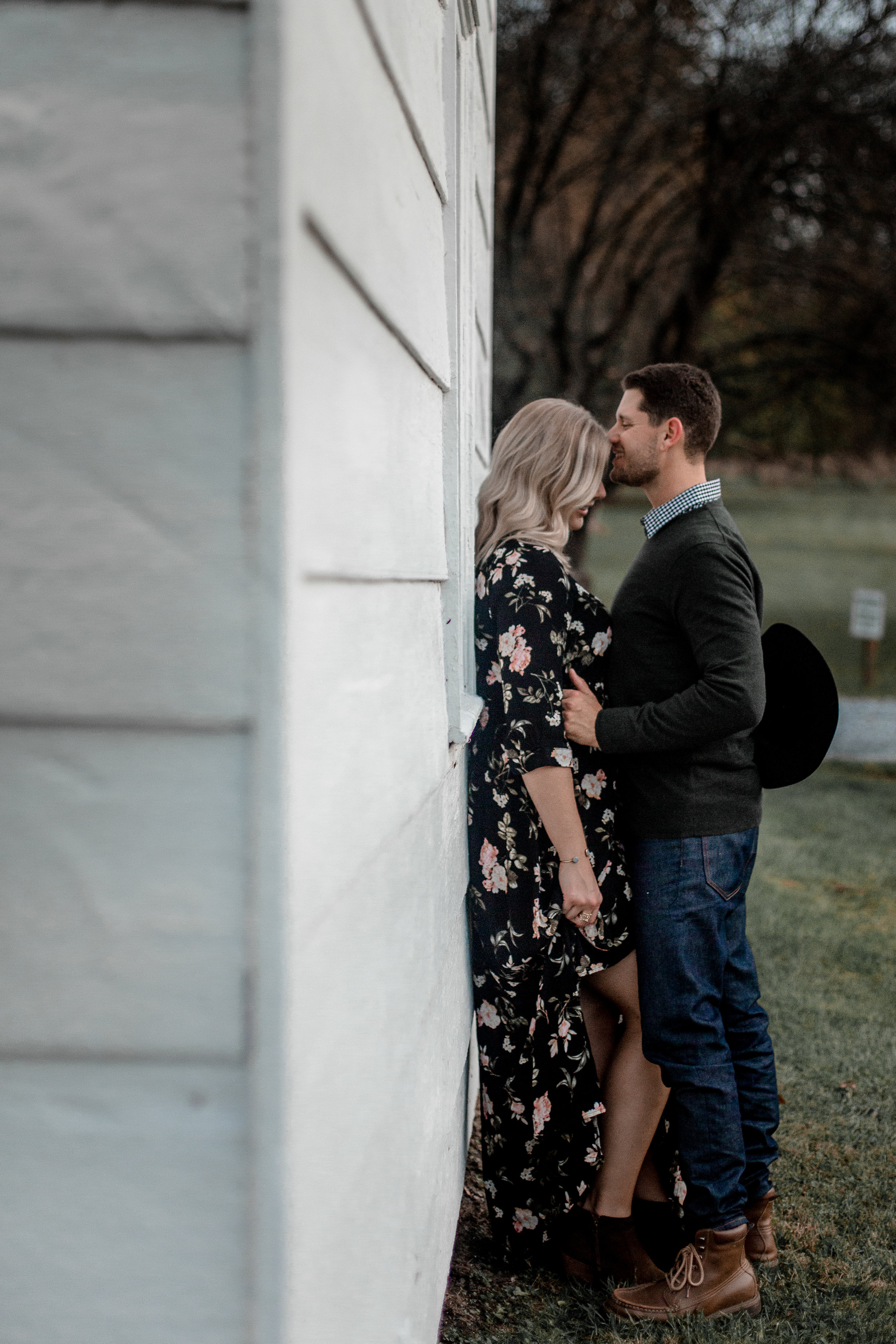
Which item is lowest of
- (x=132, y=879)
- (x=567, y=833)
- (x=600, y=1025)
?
(x=600, y=1025)

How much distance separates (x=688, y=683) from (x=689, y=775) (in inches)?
7.9

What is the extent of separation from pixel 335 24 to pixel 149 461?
1.41ft

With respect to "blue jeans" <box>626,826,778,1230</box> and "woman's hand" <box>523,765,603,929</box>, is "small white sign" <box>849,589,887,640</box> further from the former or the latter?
"woman's hand" <box>523,765,603,929</box>

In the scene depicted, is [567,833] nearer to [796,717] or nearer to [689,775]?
[689,775]

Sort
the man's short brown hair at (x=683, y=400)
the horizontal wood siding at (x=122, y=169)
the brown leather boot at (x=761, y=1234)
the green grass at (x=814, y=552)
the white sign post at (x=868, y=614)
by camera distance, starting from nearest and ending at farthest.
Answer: the horizontal wood siding at (x=122, y=169) < the man's short brown hair at (x=683, y=400) < the brown leather boot at (x=761, y=1234) < the white sign post at (x=868, y=614) < the green grass at (x=814, y=552)

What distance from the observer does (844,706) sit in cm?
946

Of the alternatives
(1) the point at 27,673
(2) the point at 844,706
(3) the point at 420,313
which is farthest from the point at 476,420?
(2) the point at 844,706

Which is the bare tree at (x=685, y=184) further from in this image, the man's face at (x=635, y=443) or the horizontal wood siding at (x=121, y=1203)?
the horizontal wood siding at (x=121, y=1203)

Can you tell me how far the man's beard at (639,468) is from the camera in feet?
8.50

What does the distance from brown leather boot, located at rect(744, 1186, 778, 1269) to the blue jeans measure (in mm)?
235

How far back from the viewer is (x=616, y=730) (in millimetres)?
2412

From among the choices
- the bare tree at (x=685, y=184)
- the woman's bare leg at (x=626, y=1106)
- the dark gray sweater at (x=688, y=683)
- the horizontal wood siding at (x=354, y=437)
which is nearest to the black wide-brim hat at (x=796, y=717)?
the dark gray sweater at (x=688, y=683)

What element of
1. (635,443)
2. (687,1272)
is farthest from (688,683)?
(687,1272)

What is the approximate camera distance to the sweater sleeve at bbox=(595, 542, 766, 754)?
237 centimetres
